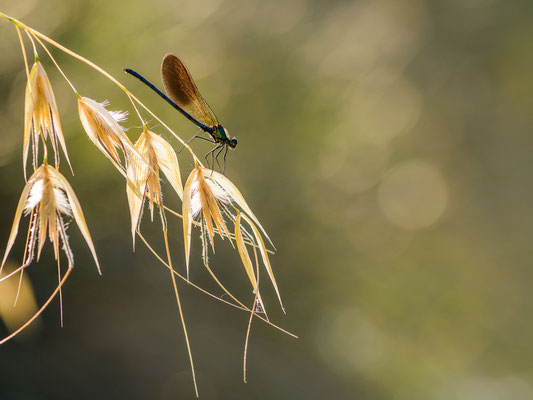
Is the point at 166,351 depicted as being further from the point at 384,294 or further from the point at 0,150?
the point at 384,294

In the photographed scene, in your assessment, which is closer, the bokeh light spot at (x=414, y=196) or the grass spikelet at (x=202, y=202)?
the grass spikelet at (x=202, y=202)

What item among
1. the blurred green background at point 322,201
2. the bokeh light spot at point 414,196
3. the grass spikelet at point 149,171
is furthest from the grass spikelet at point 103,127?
the bokeh light spot at point 414,196

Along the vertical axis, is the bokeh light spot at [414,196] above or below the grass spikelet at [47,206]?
above

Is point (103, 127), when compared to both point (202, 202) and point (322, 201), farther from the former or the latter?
point (322, 201)

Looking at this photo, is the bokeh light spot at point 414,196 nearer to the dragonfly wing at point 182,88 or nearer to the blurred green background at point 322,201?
the blurred green background at point 322,201

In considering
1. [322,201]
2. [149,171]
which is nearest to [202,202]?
[149,171]
